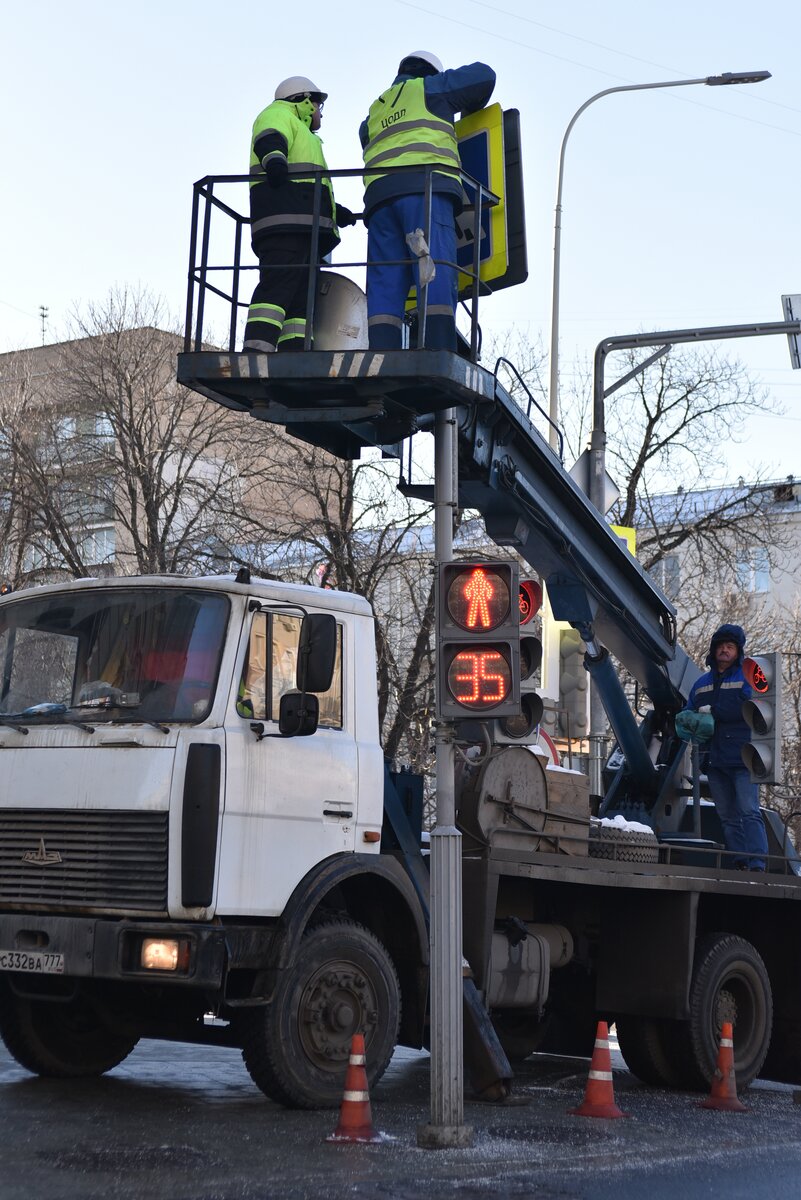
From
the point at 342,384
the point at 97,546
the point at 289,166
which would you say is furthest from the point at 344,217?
the point at 97,546

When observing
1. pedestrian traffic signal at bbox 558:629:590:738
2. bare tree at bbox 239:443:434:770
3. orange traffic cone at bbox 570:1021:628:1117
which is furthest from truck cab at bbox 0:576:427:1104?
bare tree at bbox 239:443:434:770

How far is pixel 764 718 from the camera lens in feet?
37.4

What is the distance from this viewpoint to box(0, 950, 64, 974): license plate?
7.51 metres

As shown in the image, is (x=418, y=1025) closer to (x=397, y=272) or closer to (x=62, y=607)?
(x=62, y=607)

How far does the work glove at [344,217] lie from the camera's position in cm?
965

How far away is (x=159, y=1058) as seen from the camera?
1087 centimetres

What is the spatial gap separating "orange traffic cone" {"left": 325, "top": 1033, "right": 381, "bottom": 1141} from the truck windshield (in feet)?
6.02

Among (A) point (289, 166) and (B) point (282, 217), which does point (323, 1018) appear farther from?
(A) point (289, 166)

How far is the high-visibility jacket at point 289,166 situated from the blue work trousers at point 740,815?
5.07 metres

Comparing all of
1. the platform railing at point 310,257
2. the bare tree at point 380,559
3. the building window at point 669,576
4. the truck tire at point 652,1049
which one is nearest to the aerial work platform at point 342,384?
the platform railing at point 310,257

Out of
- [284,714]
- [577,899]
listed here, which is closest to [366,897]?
[284,714]

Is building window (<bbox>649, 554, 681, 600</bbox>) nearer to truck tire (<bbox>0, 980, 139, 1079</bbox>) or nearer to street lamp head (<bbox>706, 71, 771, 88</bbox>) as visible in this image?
street lamp head (<bbox>706, 71, 771, 88</bbox>)

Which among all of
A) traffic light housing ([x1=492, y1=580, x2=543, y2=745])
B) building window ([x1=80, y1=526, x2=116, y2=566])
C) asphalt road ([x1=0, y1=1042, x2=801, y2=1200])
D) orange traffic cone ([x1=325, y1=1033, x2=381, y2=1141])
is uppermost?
building window ([x1=80, y1=526, x2=116, y2=566])

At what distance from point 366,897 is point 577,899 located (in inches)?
81.9
